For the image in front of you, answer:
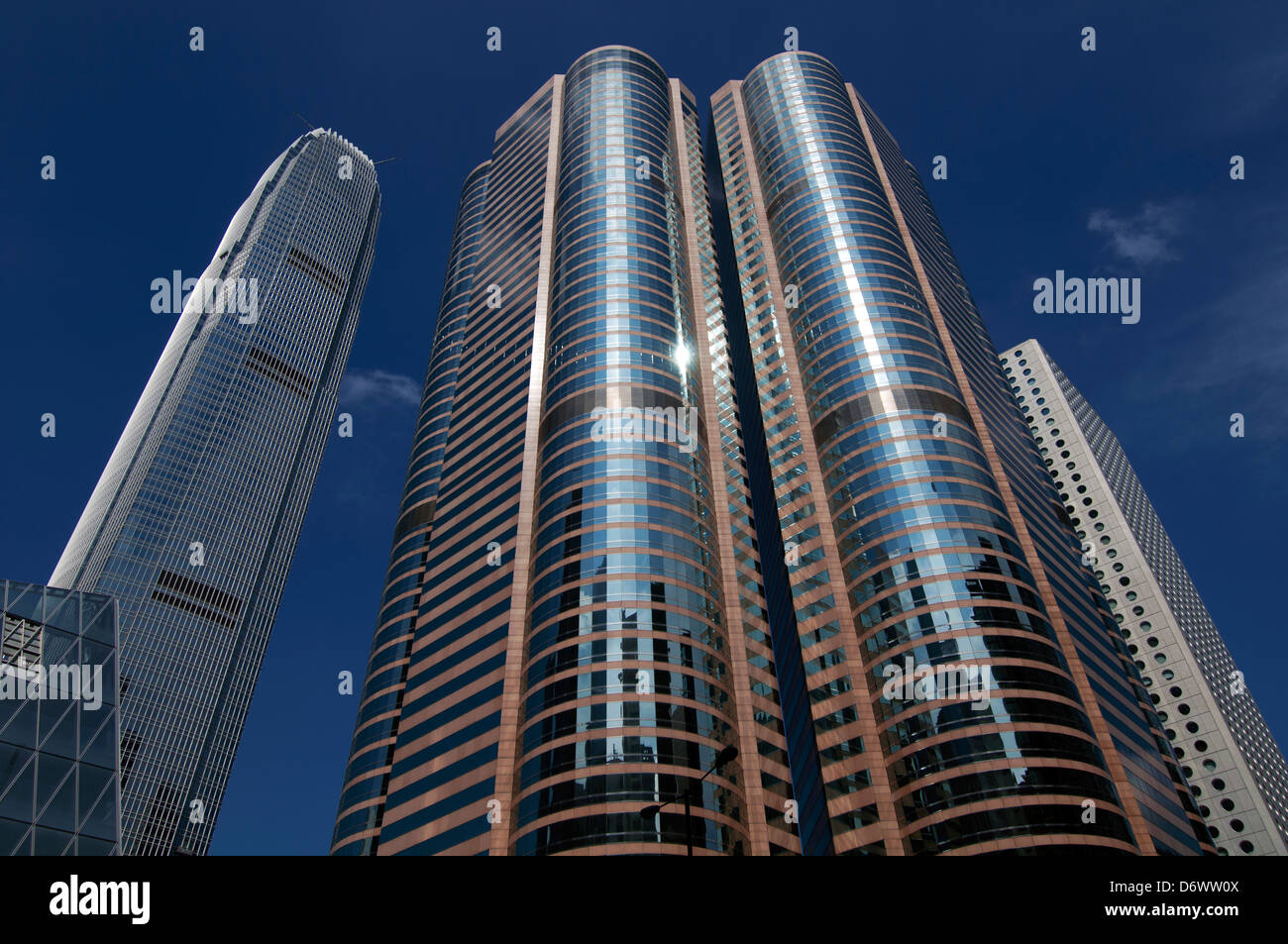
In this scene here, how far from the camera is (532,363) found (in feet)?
396

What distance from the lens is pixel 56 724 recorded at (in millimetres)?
41656

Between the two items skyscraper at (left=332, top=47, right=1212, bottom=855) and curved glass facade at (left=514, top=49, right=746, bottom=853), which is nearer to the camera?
curved glass facade at (left=514, top=49, right=746, bottom=853)

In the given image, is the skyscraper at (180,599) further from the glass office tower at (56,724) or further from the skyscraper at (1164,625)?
the skyscraper at (1164,625)

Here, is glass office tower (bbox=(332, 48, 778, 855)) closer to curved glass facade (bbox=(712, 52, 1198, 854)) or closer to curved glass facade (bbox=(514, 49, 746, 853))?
curved glass facade (bbox=(514, 49, 746, 853))

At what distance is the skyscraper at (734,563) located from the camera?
7806 cm

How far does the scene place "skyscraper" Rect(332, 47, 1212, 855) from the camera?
78.1m

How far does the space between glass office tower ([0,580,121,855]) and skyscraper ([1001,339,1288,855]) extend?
133718mm

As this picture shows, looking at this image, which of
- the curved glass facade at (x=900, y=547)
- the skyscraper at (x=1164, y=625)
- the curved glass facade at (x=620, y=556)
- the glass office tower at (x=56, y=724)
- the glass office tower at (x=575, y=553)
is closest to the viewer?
the glass office tower at (x=56, y=724)

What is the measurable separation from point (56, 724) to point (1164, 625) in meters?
157

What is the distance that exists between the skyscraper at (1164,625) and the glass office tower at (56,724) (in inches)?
5264

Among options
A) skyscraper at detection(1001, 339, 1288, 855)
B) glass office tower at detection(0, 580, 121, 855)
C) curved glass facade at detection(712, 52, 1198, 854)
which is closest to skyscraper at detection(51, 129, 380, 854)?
curved glass facade at detection(712, 52, 1198, 854)

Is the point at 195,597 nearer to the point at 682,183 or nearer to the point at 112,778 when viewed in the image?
the point at 682,183

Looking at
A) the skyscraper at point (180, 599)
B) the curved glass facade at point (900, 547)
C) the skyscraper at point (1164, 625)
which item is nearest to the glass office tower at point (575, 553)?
the curved glass facade at point (900, 547)

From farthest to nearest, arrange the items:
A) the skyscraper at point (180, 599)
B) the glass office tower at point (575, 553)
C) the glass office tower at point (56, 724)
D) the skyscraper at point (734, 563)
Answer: the skyscraper at point (180, 599) → the skyscraper at point (734, 563) → the glass office tower at point (575, 553) → the glass office tower at point (56, 724)
